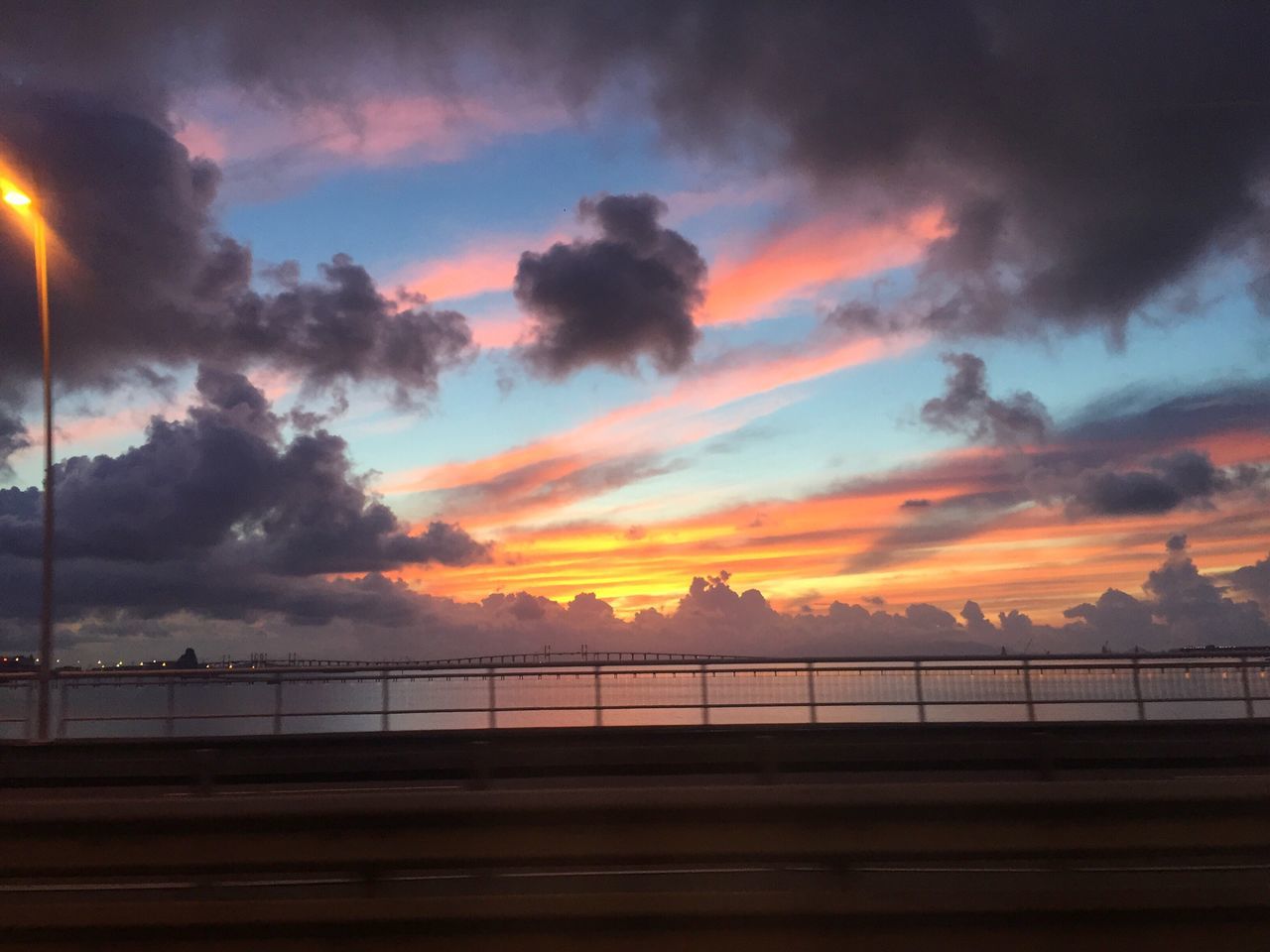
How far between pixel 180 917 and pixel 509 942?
1478 millimetres

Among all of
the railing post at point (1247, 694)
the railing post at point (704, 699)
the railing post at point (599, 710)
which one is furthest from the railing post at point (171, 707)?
the railing post at point (1247, 694)

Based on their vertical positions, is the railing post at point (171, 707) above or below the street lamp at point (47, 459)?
below

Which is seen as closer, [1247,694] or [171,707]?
[1247,694]

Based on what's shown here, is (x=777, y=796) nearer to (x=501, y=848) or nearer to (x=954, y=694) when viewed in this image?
(x=501, y=848)

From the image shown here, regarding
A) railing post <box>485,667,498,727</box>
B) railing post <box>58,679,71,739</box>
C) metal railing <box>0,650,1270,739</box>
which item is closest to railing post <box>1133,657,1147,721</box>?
metal railing <box>0,650,1270,739</box>

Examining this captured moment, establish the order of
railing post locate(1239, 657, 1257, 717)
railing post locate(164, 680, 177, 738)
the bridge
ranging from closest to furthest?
the bridge
railing post locate(1239, 657, 1257, 717)
railing post locate(164, 680, 177, 738)

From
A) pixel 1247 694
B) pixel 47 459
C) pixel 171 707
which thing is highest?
pixel 47 459

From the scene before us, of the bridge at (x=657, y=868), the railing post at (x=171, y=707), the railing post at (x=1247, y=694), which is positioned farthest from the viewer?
the railing post at (x=171, y=707)

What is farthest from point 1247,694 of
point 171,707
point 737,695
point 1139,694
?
point 171,707

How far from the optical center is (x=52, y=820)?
4.91 meters

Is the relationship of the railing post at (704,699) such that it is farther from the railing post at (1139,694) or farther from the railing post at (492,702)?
the railing post at (1139,694)

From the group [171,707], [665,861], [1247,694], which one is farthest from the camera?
[171,707]

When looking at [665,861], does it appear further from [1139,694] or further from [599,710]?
[1139,694]

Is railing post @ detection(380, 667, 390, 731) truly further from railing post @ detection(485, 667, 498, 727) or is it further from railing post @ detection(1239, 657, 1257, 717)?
railing post @ detection(1239, 657, 1257, 717)
